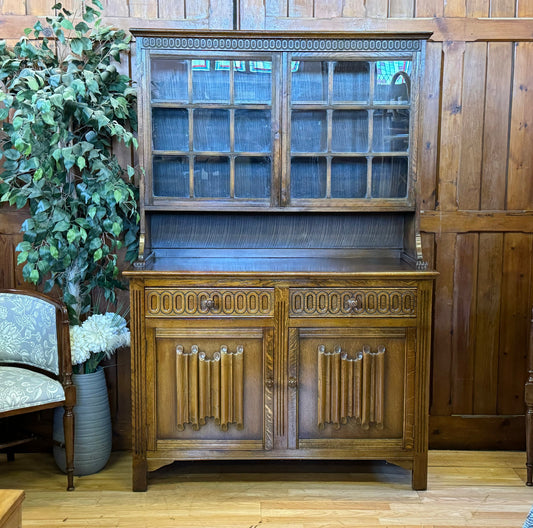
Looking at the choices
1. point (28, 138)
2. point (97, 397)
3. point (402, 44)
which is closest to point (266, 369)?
point (97, 397)

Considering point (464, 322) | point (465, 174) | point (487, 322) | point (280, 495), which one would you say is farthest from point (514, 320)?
point (280, 495)

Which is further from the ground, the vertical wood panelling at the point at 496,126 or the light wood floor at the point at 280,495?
the vertical wood panelling at the point at 496,126

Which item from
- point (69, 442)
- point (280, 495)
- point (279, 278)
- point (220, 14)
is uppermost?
point (220, 14)

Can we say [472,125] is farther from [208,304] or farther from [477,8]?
[208,304]

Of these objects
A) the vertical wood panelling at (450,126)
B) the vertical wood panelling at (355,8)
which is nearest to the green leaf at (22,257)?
the vertical wood panelling at (355,8)

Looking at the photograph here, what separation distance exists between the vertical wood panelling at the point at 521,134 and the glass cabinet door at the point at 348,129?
25.9 inches

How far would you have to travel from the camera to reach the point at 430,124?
2.95m

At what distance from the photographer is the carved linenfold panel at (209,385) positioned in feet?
8.28

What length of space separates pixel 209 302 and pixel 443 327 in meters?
1.30

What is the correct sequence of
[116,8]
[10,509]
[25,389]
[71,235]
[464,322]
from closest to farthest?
[10,509] < [25,389] < [71,235] < [116,8] < [464,322]

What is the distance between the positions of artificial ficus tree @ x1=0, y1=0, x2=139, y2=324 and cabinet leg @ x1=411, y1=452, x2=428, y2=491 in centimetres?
158

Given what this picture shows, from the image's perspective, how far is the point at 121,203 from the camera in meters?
2.76

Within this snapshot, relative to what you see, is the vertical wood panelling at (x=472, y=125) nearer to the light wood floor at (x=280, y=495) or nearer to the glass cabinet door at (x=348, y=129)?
the glass cabinet door at (x=348, y=129)

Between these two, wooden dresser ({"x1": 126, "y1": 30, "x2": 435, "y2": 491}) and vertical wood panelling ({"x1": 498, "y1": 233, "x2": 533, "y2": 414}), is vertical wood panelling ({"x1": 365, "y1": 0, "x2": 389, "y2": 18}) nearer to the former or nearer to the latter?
wooden dresser ({"x1": 126, "y1": 30, "x2": 435, "y2": 491})
